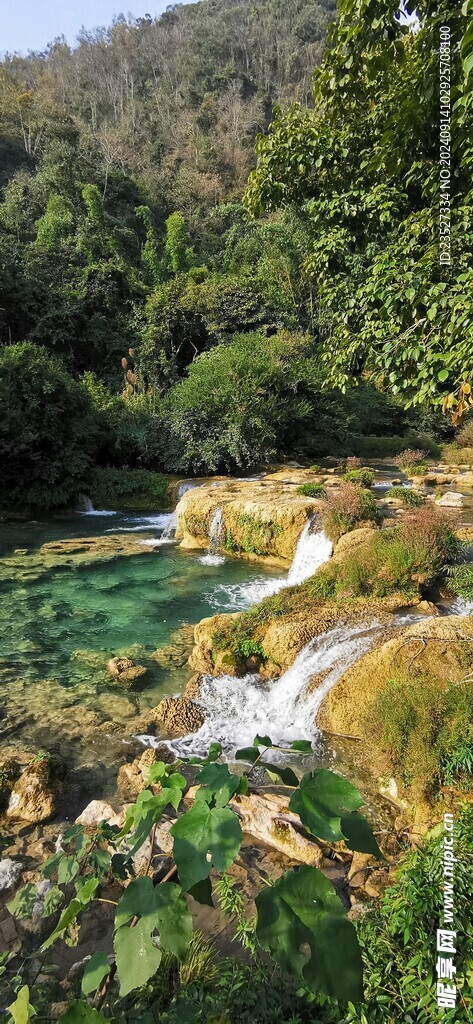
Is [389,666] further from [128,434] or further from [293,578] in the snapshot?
[128,434]

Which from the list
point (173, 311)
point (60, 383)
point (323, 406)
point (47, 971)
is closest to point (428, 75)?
point (47, 971)

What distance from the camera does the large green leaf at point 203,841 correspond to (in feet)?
3.48

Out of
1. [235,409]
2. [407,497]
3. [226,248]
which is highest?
[226,248]

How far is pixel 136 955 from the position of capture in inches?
43.5

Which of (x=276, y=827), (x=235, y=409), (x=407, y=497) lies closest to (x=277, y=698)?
(x=276, y=827)

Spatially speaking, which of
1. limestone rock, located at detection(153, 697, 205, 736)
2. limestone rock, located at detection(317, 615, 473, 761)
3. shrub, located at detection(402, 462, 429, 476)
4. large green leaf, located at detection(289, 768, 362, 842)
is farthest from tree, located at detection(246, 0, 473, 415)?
shrub, located at detection(402, 462, 429, 476)

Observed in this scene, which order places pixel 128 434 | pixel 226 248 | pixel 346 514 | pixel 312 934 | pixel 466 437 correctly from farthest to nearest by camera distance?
pixel 226 248 < pixel 466 437 < pixel 128 434 < pixel 346 514 < pixel 312 934

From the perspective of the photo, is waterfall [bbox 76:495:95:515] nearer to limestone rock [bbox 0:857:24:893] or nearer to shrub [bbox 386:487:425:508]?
shrub [bbox 386:487:425:508]

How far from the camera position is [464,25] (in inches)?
116

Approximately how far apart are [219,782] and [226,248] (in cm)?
3634

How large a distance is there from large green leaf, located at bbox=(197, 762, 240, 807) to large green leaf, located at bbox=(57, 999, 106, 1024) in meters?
0.53

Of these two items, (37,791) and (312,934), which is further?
(37,791)

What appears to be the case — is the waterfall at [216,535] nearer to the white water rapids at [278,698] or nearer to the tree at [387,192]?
the white water rapids at [278,698]

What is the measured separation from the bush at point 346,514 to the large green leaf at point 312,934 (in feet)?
26.5
